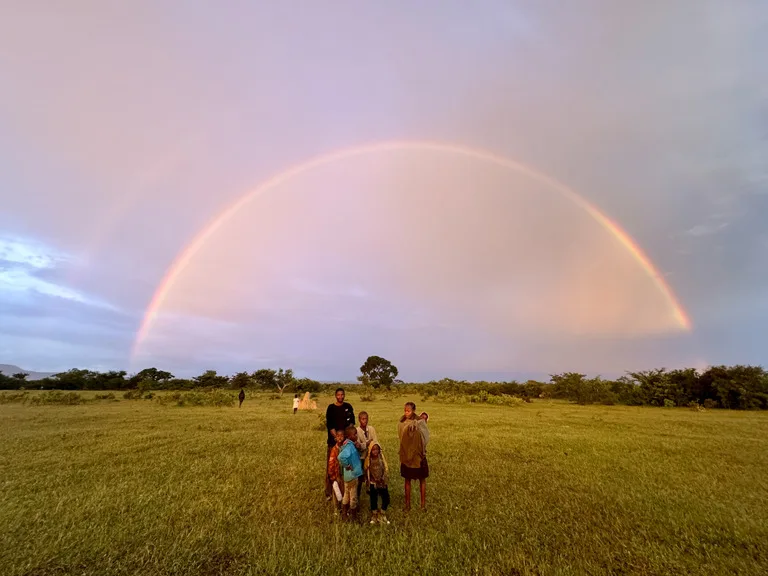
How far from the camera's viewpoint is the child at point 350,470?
849 centimetres

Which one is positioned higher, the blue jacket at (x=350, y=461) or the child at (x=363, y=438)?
the child at (x=363, y=438)

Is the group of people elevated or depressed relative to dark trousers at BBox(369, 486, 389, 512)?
elevated

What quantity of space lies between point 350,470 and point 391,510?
1851 mm

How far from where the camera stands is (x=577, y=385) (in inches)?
2297

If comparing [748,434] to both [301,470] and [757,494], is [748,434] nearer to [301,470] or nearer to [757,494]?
[757,494]

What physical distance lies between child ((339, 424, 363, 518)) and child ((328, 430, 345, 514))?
7.4 inches

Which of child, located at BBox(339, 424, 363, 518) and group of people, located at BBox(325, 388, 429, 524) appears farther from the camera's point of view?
group of people, located at BBox(325, 388, 429, 524)

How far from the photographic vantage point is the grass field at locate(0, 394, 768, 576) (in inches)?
275

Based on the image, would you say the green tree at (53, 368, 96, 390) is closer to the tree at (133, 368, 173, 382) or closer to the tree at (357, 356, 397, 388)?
the tree at (133, 368, 173, 382)

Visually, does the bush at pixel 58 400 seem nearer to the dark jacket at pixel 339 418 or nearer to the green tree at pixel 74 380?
the green tree at pixel 74 380

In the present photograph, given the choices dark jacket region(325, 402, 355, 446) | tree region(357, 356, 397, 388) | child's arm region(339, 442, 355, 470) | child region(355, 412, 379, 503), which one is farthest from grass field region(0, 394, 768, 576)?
tree region(357, 356, 397, 388)

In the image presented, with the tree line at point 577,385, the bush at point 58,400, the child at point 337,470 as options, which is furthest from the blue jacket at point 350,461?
the tree line at point 577,385

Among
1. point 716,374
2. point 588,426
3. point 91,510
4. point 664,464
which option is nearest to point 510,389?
point 716,374

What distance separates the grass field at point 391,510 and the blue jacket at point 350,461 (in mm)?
1006
